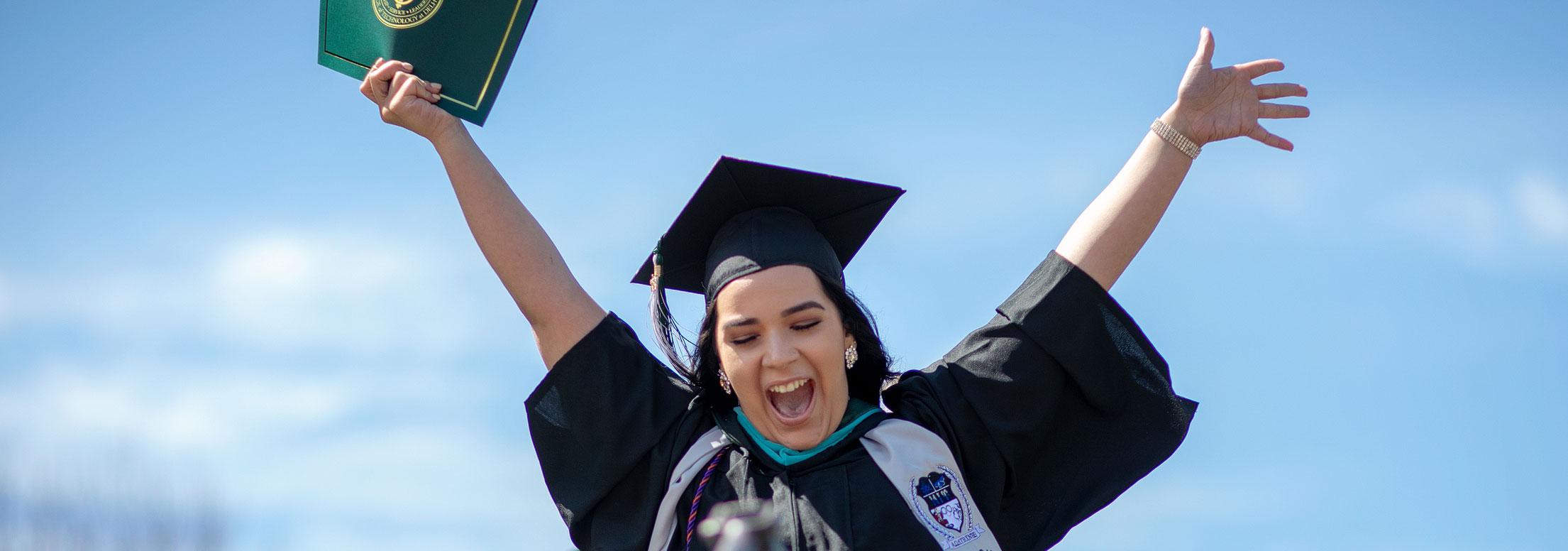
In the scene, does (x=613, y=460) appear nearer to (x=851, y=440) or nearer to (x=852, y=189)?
(x=851, y=440)

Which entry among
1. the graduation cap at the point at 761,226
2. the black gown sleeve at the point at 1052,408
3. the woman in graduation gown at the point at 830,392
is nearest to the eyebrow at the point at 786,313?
→ the woman in graduation gown at the point at 830,392

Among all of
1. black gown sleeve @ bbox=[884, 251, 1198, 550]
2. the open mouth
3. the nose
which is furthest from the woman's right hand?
black gown sleeve @ bbox=[884, 251, 1198, 550]

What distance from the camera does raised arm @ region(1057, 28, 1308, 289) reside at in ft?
15.8

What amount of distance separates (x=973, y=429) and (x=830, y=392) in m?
0.49

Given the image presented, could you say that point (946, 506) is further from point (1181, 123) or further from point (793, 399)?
point (1181, 123)

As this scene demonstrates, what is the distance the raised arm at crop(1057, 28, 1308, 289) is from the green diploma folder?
198 centimetres

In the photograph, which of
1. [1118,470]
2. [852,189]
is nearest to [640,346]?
[852,189]

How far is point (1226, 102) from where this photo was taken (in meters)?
4.96

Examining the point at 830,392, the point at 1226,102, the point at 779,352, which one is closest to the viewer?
the point at 779,352

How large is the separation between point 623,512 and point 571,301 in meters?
0.70

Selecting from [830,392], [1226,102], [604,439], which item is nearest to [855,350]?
[830,392]

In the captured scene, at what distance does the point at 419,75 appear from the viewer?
4.88 metres

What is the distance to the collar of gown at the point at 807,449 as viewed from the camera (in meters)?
4.77

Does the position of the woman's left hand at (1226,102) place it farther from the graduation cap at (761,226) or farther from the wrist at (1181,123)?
the graduation cap at (761,226)
